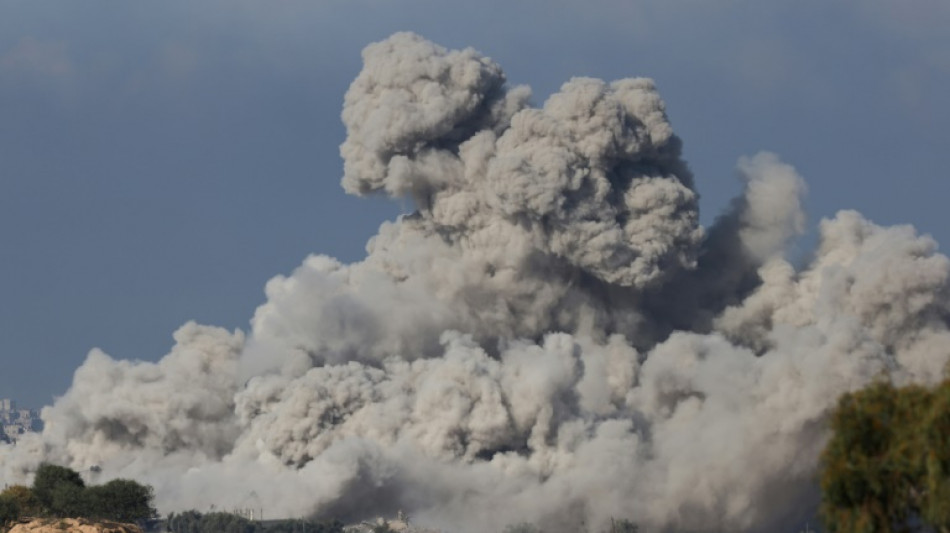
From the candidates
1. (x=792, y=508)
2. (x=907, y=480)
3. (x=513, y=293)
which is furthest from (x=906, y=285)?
(x=907, y=480)

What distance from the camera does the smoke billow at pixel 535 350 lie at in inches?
2928

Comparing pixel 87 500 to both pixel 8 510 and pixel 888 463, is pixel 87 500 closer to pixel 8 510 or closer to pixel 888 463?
pixel 8 510

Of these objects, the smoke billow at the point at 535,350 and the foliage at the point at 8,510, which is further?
the smoke billow at the point at 535,350

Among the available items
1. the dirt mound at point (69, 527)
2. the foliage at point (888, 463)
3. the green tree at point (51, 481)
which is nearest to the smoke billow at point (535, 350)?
the green tree at point (51, 481)

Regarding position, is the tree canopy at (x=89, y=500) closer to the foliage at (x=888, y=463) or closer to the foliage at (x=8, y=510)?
the foliage at (x=8, y=510)

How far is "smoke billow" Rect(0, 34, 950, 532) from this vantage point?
7438 centimetres

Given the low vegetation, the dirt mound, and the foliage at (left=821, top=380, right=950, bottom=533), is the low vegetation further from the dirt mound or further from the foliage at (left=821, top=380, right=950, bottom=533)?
the foliage at (left=821, top=380, right=950, bottom=533)

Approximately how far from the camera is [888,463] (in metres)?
32.1

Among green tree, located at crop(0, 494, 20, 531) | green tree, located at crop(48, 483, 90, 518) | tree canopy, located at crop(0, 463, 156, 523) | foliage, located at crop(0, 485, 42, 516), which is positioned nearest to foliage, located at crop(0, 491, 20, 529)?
green tree, located at crop(0, 494, 20, 531)

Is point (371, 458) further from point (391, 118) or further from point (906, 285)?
point (906, 285)

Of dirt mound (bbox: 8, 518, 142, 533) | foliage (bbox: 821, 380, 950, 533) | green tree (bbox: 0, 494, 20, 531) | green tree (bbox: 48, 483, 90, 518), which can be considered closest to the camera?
foliage (bbox: 821, 380, 950, 533)

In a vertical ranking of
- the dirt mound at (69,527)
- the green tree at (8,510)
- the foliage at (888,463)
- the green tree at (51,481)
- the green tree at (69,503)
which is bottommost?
the foliage at (888,463)

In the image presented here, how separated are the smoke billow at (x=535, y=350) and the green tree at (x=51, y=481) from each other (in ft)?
9.81

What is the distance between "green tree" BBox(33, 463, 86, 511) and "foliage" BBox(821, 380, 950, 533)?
42988 millimetres
